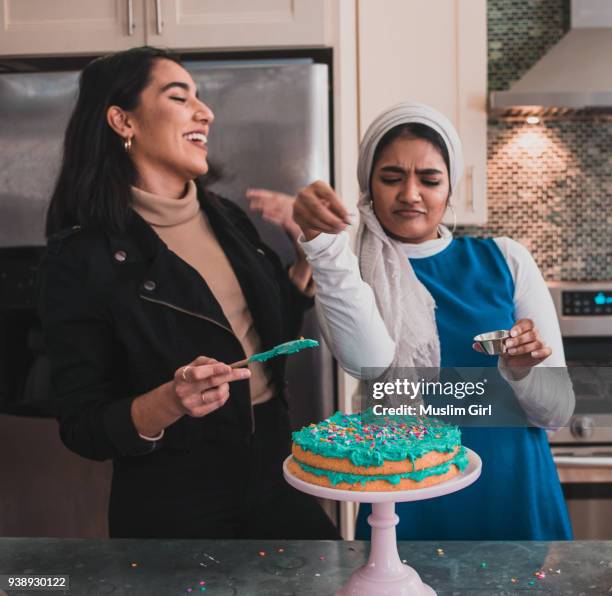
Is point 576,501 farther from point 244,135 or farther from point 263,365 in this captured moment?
point 244,135

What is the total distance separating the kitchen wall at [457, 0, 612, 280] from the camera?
8.91 feet

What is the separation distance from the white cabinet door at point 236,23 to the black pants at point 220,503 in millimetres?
1010

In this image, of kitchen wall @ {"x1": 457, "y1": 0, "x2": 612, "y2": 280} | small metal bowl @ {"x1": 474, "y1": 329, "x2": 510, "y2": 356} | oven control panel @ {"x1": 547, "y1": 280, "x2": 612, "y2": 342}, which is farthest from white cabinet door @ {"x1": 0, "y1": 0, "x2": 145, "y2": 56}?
oven control panel @ {"x1": 547, "y1": 280, "x2": 612, "y2": 342}

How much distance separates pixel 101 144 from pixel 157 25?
19.6 inches

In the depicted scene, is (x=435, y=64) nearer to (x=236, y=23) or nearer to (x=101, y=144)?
(x=236, y=23)

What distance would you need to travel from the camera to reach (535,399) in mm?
1272

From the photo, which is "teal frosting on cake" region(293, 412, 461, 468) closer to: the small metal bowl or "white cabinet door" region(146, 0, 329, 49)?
the small metal bowl

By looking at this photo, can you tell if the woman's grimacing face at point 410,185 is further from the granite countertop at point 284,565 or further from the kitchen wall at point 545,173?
the kitchen wall at point 545,173

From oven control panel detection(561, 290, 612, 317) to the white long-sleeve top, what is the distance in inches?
41.8

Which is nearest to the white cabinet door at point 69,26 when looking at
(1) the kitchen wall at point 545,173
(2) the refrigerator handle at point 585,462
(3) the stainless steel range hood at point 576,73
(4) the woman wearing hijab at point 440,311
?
(4) the woman wearing hijab at point 440,311

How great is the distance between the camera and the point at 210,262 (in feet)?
5.16

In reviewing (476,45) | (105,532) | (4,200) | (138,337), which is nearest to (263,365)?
(138,337)

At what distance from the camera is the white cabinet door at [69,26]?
1.92 m

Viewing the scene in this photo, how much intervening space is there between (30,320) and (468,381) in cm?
119
